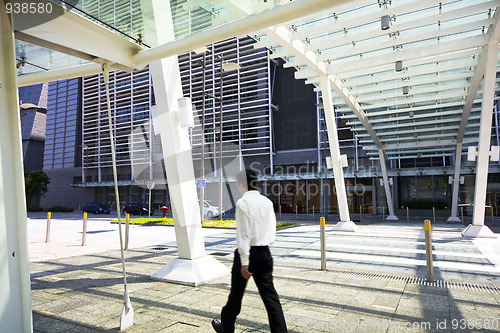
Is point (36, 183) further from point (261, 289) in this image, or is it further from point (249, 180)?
point (261, 289)

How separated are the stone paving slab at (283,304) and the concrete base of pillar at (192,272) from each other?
15 centimetres

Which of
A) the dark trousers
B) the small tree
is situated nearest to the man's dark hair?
the dark trousers

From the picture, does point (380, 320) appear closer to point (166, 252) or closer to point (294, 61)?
point (166, 252)

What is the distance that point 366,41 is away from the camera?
39.3ft

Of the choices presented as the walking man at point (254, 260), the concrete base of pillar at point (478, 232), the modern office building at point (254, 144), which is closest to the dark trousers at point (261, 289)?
the walking man at point (254, 260)

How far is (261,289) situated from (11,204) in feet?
7.98

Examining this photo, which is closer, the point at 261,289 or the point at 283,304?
the point at 261,289

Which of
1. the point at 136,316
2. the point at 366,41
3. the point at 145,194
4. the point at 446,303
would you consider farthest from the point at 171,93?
the point at 145,194

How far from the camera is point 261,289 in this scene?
318 cm

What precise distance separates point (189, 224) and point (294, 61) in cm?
980

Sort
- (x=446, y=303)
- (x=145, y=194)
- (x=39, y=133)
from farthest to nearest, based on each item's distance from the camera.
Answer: (x=39, y=133) < (x=145, y=194) < (x=446, y=303)

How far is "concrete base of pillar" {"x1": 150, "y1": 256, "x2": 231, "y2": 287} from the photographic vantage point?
5.75 m

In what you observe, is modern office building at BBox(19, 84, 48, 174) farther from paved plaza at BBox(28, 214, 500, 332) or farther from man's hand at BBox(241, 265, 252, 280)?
man's hand at BBox(241, 265, 252, 280)

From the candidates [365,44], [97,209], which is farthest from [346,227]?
[97,209]
